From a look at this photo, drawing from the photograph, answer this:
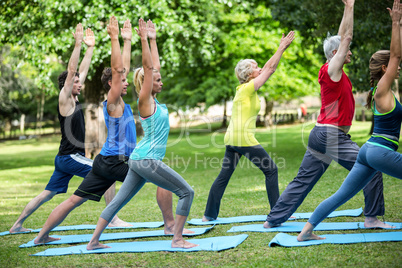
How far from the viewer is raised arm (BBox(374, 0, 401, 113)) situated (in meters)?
4.59

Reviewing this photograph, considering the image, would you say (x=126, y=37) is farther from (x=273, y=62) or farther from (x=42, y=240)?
(x=42, y=240)

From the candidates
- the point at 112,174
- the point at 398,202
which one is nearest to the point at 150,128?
the point at 112,174

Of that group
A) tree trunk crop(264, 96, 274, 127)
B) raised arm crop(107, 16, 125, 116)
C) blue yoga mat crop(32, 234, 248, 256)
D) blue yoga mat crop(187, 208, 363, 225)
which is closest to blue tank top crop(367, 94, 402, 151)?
blue yoga mat crop(32, 234, 248, 256)

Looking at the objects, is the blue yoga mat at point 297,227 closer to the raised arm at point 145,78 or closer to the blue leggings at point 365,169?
the blue leggings at point 365,169

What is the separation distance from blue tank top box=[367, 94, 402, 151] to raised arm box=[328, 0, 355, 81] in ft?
2.34

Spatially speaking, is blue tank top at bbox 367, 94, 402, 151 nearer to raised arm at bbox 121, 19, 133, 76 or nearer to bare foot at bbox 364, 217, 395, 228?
bare foot at bbox 364, 217, 395, 228

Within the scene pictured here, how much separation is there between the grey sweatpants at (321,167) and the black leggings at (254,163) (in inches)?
20.8

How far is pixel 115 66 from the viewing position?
5.09 meters

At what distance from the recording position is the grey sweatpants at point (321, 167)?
→ 5.44 m

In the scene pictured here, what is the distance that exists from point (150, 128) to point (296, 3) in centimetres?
1044

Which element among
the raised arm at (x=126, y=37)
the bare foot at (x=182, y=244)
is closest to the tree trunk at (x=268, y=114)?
the raised arm at (x=126, y=37)

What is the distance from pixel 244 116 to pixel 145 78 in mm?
1847

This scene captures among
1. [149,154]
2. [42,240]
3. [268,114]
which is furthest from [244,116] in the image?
[268,114]

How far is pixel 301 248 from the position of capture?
4930 millimetres
